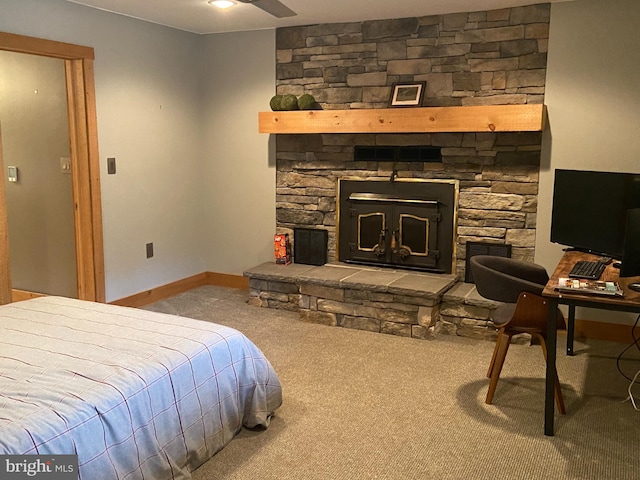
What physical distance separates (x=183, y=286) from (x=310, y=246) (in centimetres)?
Answer: 128

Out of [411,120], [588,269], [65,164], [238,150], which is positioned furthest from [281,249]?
[588,269]

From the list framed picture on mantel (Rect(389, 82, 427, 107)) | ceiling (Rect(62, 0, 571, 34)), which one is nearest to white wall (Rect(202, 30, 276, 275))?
ceiling (Rect(62, 0, 571, 34))

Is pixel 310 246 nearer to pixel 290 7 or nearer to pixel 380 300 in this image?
pixel 380 300

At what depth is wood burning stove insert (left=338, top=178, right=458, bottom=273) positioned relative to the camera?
188 inches

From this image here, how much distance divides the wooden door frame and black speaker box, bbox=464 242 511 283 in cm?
285

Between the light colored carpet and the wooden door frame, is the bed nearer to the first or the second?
the light colored carpet

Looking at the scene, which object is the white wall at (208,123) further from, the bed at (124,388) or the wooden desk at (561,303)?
the bed at (124,388)

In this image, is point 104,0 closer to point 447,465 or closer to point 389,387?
point 389,387

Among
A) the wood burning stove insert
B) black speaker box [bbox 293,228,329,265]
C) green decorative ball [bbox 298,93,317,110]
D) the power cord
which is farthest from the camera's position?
black speaker box [bbox 293,228,329,265]

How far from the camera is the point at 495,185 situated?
4.58 metres

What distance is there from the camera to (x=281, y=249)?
5.28m

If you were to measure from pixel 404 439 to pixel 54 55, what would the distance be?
136 inches

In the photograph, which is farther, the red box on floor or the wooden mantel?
the red box on floor

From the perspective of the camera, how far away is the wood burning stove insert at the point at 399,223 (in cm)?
477
